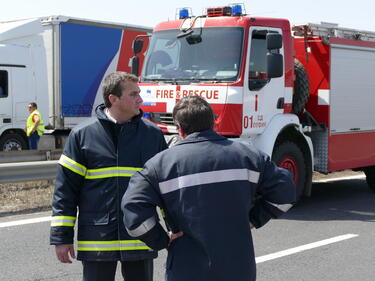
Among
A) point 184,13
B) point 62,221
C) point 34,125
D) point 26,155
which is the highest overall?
point 184,13

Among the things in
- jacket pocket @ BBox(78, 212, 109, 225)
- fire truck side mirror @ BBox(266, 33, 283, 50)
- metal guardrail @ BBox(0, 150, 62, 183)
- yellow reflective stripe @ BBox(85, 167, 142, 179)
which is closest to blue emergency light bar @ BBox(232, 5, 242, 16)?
fire truck side mirror @ BBox(266, 33, 283, 50)

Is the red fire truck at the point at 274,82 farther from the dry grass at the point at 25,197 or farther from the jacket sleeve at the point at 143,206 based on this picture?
the jacket sleeve at the point at 143,206

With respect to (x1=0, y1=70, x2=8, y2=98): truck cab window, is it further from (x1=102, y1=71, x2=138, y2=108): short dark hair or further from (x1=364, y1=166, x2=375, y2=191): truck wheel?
(x1=102, y1=71, x2=138, y2=108): short dark hair

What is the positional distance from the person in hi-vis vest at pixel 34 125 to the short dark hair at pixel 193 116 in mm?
12190

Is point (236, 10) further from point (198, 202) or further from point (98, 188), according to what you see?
point (198, 202)

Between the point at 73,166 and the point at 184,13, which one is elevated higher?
the point at 184,13

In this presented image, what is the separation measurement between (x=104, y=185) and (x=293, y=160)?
6.35 metres

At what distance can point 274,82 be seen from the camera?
9492 millimetres

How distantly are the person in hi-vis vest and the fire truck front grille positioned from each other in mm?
5937

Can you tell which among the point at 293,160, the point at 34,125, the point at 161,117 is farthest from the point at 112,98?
the point at 34,125

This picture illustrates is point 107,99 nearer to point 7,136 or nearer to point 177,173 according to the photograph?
point 177,173

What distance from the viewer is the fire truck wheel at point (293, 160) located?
963 centimetres

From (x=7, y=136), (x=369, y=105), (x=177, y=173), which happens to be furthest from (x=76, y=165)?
(x=7, y=136)

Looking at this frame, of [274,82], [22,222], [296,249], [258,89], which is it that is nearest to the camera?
[296,249]
